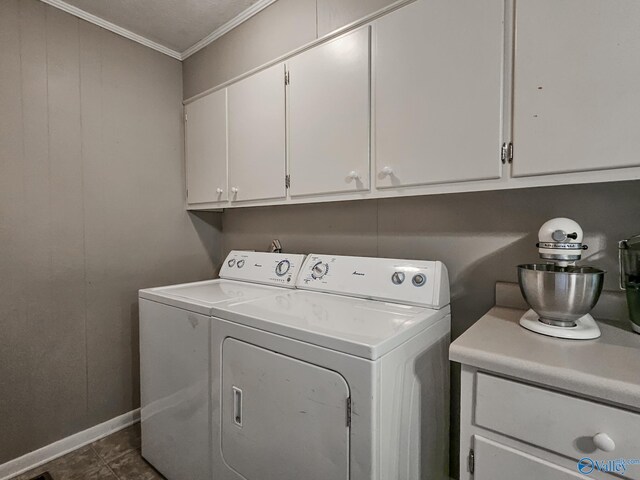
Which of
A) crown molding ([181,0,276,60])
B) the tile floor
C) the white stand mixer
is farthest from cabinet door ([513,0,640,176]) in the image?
the tile floor

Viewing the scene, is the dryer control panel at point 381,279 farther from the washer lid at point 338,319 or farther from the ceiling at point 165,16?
the ceiling at point 165,16

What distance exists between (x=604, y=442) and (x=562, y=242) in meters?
0.53

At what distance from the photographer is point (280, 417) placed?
3.50 ft

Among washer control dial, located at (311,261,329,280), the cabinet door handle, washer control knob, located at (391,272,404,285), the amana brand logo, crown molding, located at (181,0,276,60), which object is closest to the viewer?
the amana brand logo

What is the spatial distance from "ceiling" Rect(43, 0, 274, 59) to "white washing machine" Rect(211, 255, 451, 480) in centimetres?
169

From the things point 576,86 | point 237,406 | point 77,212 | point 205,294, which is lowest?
point 237,406

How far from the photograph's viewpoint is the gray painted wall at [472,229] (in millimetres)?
1125

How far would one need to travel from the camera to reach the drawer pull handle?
0.68 m

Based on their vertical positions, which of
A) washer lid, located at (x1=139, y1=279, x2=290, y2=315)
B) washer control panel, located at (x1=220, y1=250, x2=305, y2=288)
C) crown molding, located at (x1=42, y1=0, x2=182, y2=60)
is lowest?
washer lid, located at (x1=139, y1=279, x2=290, y2=315)

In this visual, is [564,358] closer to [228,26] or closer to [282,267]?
[282,267]

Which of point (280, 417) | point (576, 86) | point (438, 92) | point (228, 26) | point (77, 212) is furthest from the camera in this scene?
point (228, 26)

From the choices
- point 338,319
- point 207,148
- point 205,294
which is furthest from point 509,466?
point 207,148

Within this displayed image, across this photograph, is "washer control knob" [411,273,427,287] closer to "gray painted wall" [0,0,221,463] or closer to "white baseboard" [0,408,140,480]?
"gray painted wall" [0,0,221,463]

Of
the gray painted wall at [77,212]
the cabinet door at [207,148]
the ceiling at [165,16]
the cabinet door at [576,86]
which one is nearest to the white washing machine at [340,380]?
the cabinet door at [576,86]
